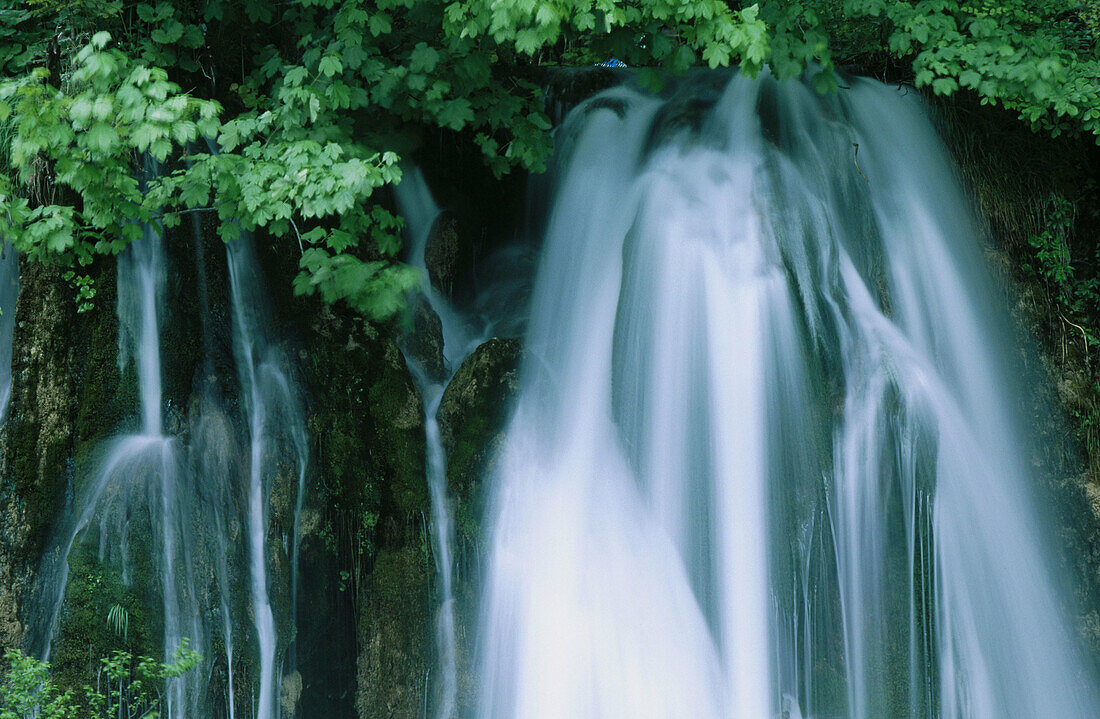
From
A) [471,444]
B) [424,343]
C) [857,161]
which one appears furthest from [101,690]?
[857,161]

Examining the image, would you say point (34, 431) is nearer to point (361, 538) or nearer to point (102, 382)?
point (102, 382)

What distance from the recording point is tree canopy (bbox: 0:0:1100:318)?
4.26m

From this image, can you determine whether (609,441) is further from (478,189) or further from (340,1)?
(340,1)

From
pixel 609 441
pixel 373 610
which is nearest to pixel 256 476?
pixel 373 610

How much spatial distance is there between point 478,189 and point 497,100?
1092 mm

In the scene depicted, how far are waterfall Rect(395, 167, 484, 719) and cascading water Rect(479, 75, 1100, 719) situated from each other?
21 centimetres

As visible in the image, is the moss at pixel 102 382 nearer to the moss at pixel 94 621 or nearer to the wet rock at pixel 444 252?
the moss at pixel 94 621

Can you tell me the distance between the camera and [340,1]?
17.2 feet

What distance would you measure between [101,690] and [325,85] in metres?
3.31

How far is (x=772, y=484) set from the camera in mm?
5066

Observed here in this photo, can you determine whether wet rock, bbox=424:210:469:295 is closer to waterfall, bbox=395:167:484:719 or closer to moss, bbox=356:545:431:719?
waterfall, bbox=395:167:484:719

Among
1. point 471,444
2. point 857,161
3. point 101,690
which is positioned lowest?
point 101,690

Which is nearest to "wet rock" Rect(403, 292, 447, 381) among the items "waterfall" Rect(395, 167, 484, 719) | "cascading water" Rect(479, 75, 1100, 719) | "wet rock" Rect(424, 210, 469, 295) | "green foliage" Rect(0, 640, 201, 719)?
"waterfall" Rect(395, 167, 484, 719)

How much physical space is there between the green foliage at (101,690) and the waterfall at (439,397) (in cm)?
130
